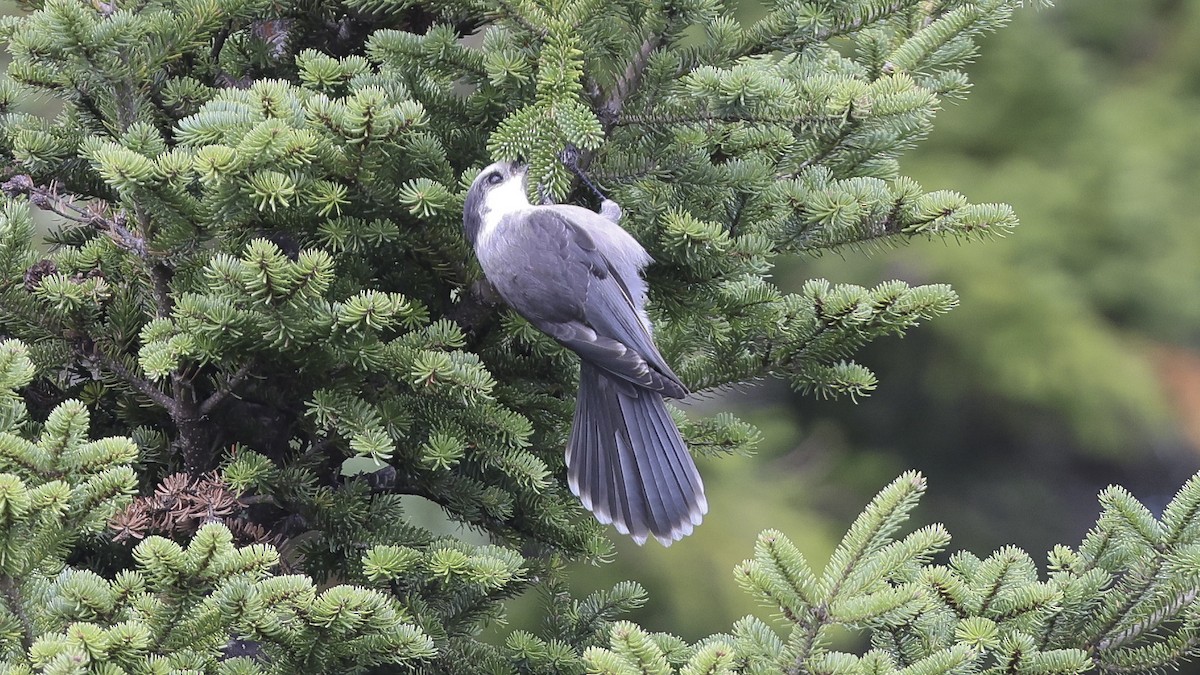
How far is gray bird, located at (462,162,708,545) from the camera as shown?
8.63 feet

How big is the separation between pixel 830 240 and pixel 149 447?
1.55 meters

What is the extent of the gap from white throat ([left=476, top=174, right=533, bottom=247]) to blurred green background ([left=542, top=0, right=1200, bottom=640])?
13.5 feet

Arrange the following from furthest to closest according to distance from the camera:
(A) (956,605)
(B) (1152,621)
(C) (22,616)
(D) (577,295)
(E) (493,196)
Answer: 1. (D) (577,295)
2. (E) (493,196)
3. (B) (1152,621)
4. (A) (956,605)
5. (C) (22,616)

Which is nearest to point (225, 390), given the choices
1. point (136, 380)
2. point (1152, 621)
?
point (136, 380)

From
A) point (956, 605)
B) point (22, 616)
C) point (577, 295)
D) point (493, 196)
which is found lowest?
point (22, 616)

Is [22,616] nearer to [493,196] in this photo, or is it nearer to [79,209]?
[79,209]

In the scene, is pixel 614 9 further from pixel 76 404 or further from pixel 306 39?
pixel 76 404

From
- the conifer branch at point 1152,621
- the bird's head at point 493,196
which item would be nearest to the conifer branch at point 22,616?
the bird's head at point 493,196

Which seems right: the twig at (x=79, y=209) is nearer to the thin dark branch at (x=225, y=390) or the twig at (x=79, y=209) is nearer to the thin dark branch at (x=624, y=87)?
the thin dark branch at (x=225, y=390)

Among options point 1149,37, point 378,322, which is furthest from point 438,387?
point 1149,37

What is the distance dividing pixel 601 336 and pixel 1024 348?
5.60 metres

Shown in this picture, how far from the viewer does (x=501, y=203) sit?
2.76 meters

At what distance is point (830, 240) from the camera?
8.59ft

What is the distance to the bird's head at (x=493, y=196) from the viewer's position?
2.53 meters
